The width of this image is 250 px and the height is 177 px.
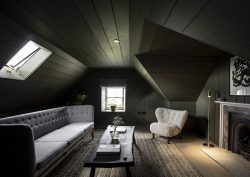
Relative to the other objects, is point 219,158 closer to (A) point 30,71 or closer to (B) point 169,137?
(B) point 169,137

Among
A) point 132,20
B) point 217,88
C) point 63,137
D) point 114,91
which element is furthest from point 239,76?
point 114,91

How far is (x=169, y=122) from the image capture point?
4871mm

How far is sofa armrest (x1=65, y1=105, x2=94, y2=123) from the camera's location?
470cm

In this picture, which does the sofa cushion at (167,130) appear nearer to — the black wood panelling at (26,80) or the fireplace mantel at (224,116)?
the fireplace mantel at (224,116)

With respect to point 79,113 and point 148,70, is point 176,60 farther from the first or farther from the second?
point 79,113

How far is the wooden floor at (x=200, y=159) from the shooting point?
107 inches

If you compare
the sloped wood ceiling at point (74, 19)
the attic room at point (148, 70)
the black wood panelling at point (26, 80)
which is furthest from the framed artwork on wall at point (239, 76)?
the black wood panelling at point (26, 80)

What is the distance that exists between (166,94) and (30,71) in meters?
3.68

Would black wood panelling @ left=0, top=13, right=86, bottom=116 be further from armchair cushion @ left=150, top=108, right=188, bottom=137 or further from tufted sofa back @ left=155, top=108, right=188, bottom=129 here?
tufted sofa back @ left=155, top=108, right=188, bottom=129

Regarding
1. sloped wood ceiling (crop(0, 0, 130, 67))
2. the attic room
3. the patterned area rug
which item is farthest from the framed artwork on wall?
sloped wood ceiling (crop(0, 0, 130, 67))

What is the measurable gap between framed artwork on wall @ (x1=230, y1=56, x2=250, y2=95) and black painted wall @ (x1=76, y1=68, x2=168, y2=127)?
9.75ft

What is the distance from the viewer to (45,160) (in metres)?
2.17

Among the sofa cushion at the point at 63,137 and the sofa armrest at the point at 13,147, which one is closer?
the sofa armrest at the point at 13,147

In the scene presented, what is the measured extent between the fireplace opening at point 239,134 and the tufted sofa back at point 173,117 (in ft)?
3.40
